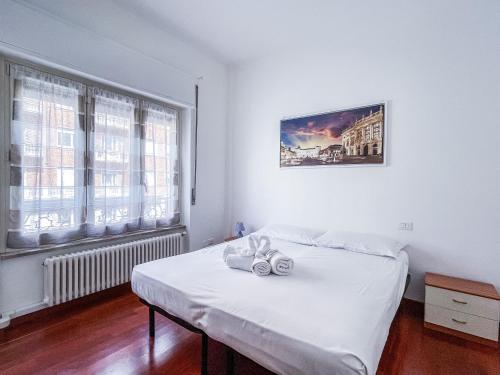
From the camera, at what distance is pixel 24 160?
2174 millimetres

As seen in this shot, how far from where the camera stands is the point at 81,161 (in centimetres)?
252

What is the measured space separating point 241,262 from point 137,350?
1.04 m

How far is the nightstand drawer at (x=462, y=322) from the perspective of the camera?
2.04 metres

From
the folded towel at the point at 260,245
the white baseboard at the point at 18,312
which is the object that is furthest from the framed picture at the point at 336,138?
the white baseboard at the point at 18,312

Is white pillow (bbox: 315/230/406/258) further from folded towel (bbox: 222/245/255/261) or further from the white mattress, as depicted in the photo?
folded towel (bbox: 222/245/255/261)

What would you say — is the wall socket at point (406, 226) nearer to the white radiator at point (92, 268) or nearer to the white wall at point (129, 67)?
the white wall at point (129, 67)

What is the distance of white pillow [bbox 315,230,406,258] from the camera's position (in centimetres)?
242

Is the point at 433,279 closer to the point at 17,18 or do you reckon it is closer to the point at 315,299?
the point at 315,299

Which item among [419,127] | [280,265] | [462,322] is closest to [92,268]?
[280,265]

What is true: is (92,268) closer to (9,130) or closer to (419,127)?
(9,130)

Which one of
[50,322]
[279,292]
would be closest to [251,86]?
[279,292]

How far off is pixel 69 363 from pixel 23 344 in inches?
21.0

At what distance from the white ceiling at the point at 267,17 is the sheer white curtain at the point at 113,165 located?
0.82 meters

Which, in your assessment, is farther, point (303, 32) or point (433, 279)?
point (303, 32)
